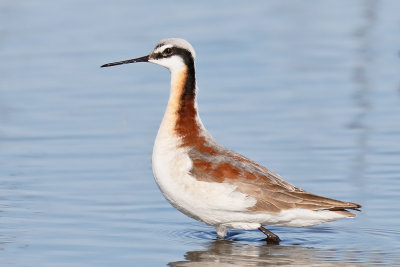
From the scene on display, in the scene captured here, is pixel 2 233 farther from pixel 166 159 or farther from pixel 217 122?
pixel 217 122

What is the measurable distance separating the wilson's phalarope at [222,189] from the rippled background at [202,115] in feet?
1.12

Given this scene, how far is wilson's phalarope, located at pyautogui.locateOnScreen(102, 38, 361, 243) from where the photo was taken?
1169 centimetres

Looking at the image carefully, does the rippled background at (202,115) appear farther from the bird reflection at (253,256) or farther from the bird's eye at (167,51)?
the bird's eye at (167,51)

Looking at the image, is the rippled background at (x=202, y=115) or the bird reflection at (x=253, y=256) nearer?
the bird reflection at (x=253, y=256)

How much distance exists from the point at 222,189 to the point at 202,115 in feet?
17.2

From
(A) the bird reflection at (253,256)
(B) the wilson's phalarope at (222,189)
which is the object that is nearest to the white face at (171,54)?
(B) the wilson's phalarope at (222,189)

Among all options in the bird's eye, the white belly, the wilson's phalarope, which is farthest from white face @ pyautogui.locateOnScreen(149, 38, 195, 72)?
the white belly

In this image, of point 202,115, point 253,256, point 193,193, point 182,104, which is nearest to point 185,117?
point 182,104

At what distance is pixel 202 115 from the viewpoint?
665 inches

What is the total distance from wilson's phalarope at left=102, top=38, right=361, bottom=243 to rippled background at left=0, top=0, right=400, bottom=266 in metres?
0.34

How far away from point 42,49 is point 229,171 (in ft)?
32.5

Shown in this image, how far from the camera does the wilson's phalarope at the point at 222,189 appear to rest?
1169cm

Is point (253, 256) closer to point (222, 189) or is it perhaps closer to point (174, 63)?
point (222, 189)

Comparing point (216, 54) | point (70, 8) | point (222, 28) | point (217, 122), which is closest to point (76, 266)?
point (217, 122)
